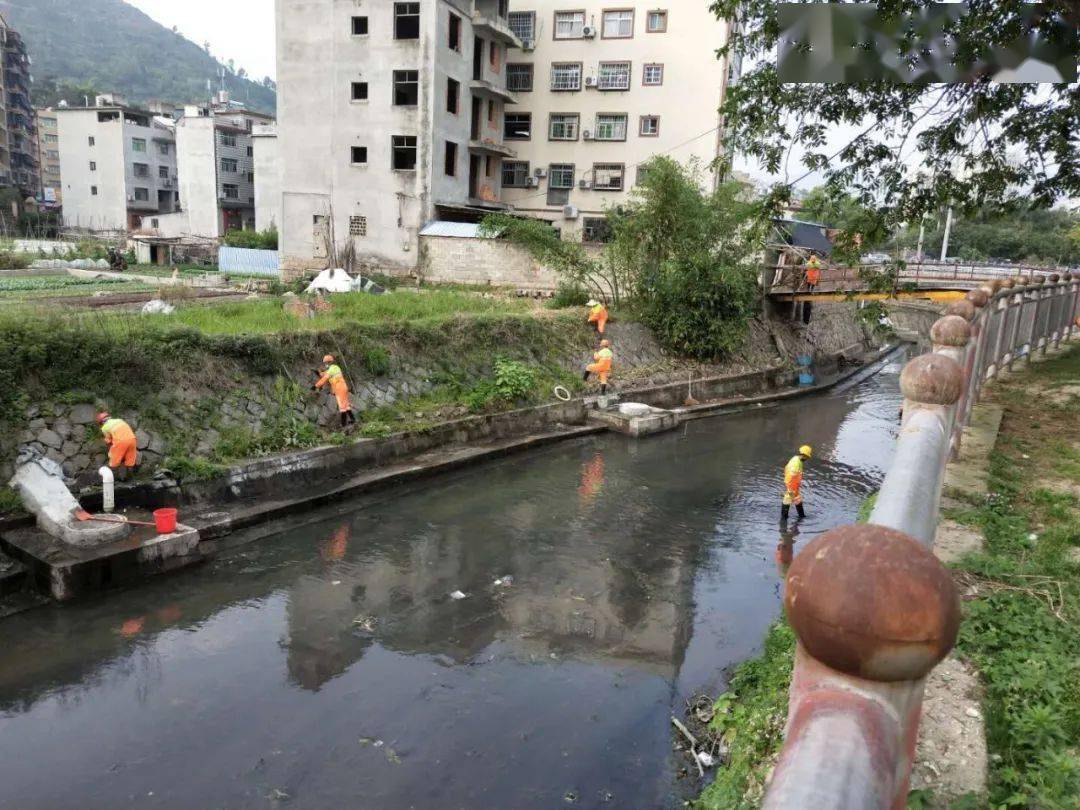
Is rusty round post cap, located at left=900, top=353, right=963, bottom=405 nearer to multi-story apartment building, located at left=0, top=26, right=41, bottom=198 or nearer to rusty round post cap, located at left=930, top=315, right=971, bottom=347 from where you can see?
rusty round post cap, located at left=930, top=315, right=971, bottom=347

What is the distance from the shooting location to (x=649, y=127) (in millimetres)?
32500

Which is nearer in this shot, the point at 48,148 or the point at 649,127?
the point at 649,127

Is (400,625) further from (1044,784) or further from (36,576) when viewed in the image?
(1044,784)

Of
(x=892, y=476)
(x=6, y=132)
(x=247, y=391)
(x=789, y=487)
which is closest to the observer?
(x=892, y=476)

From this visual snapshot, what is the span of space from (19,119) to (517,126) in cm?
4983

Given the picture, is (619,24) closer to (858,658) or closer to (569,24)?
(569,24)

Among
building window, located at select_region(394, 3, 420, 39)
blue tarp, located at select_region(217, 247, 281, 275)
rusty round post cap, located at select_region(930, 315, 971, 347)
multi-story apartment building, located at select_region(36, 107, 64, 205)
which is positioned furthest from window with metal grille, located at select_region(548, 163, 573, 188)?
multi-story apartment building, located at select_region(36, 107, 64, 205)

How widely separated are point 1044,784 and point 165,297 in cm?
2068

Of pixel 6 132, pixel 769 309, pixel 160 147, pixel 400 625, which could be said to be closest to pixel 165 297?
pixel 400 625

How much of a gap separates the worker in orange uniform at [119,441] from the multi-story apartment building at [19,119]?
58.2 m

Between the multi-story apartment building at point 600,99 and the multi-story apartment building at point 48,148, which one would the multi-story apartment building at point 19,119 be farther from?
the multi-story apartment building at point 600,99

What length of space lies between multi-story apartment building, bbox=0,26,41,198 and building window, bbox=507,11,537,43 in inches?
1703

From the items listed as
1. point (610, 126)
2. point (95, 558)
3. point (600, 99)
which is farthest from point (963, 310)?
point (600, 99)

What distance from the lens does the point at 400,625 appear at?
8242mm
